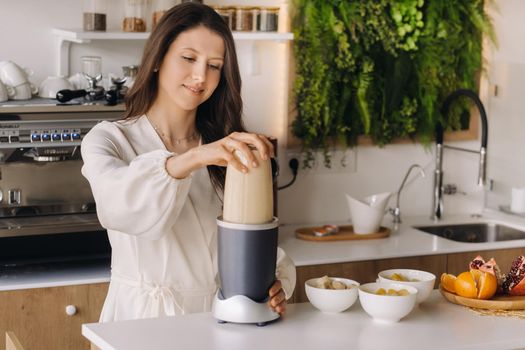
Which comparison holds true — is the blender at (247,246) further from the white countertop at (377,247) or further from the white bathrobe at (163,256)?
the white countertop at (377,247)

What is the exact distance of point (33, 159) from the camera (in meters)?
3.37

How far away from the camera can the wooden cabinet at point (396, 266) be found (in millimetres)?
3715

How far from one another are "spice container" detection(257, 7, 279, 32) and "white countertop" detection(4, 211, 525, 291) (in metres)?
0.87

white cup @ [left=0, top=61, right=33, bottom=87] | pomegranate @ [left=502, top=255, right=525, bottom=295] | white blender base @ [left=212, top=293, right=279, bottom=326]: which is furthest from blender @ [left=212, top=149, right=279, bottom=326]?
white cup @ [left=0, top=61, right=33, bottom=87]

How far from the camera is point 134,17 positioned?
375 cm

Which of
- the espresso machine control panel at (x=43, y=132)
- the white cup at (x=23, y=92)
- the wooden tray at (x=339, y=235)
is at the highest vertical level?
the white cup at (x=23, y=92)

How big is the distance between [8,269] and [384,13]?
77.6 inches

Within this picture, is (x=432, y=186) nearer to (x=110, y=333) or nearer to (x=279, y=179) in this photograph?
(x=279, y=179)

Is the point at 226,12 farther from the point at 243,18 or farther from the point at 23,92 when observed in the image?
the point at 23,92

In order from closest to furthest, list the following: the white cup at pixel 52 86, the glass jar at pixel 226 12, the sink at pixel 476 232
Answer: the white cup at pixel 52 86, the glass jar at pixel 226 12, the sink at pixel 476 232

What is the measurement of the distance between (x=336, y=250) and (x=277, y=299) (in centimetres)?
151

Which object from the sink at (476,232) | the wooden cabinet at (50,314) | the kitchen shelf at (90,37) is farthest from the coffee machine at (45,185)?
the sink at (476,232)

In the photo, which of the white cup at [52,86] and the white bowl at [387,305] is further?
the white cup at [52,86]

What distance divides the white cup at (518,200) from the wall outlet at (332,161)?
0.78 m
